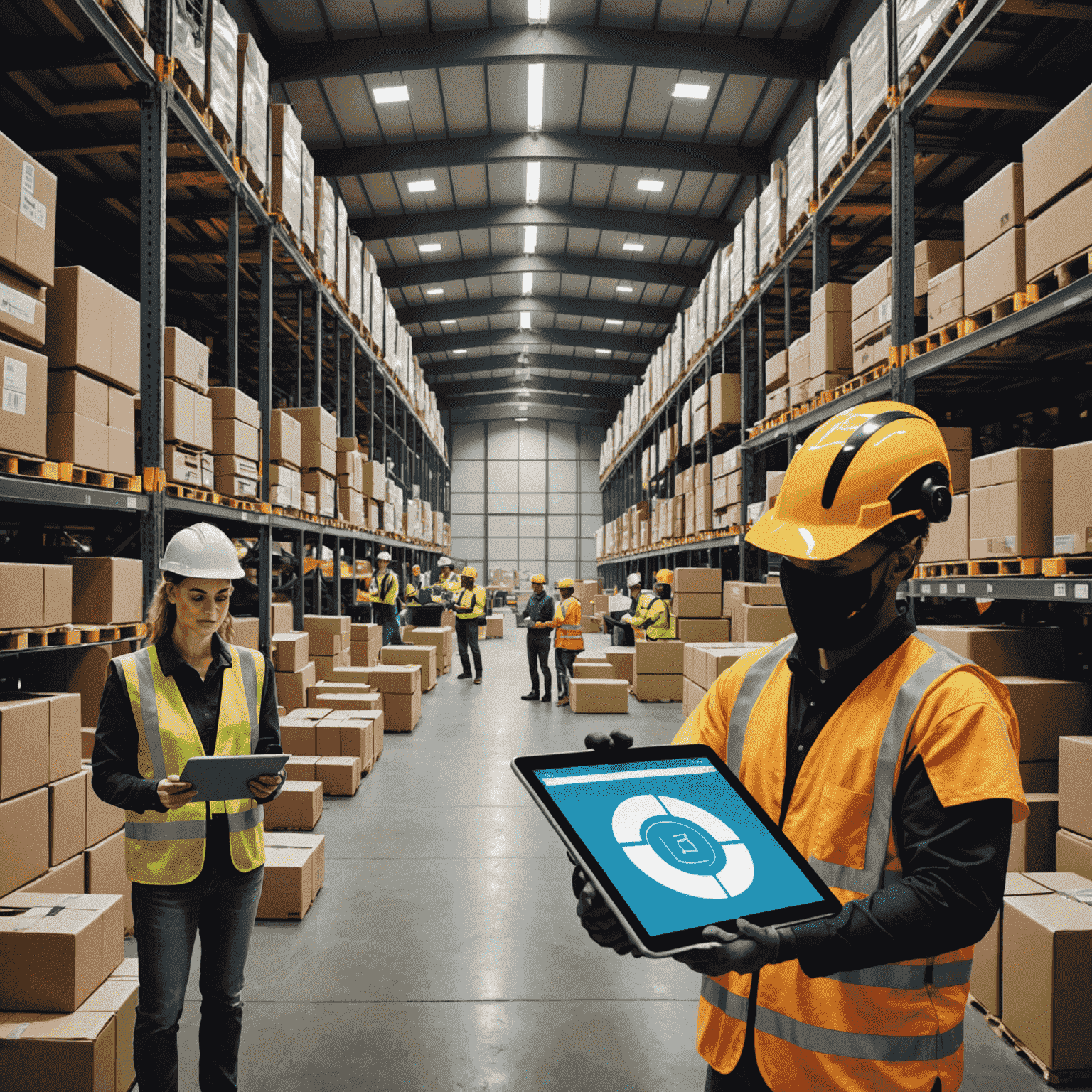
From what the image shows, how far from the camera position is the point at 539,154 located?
1259 cm

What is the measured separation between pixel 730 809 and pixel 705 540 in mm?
10479

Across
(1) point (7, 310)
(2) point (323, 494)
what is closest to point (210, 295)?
(2) point (323, 494)

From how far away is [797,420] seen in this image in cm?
760

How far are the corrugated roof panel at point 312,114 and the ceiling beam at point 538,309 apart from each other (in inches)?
304

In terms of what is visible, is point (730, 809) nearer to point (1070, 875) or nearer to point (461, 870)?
point (1070, 875)

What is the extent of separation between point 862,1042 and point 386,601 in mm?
11915

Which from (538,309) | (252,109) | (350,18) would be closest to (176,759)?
(252,109)

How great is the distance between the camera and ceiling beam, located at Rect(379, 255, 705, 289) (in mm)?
17391

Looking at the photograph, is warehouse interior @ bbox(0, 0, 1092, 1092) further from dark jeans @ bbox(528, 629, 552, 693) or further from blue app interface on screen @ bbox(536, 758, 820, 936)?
blue app interface on screen @ bbox(536, 758, 820, 936)

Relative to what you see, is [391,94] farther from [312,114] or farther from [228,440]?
[228,440]

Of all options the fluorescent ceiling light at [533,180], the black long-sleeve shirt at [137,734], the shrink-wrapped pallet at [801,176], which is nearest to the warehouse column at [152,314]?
the black long-sleeve shirt at [137,734]

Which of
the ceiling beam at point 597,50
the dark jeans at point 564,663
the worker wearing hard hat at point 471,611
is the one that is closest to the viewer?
the ceiling beam at point 597,50

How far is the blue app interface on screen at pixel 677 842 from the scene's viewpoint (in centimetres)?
106

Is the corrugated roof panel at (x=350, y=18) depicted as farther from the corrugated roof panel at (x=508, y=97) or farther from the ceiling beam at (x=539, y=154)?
the ceiling beam at (x=539, y=154)
